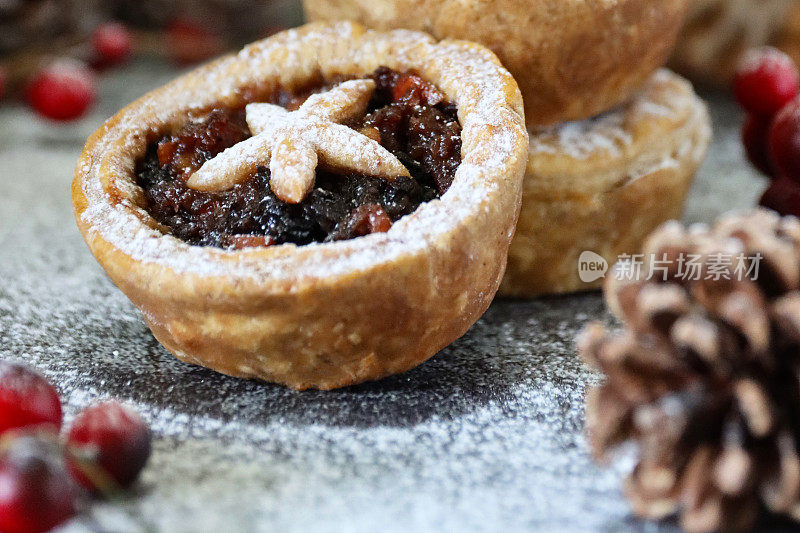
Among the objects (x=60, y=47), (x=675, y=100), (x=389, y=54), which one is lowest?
(x=60, y=47)

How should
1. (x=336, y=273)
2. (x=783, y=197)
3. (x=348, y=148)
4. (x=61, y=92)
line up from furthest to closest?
(x=61, y=92) < (x=783, y=197) < (x=348, y=148) < (x=336, y=273)

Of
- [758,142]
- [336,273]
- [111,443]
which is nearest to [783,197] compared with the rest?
[758,142]

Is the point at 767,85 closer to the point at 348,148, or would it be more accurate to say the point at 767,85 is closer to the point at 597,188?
the point at 597,188

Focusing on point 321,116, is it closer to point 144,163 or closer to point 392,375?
point 144,163

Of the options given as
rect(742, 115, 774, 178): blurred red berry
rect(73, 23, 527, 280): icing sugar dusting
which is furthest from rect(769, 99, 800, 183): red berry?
rect(73, 23, 527, 280): icing sugar dusting

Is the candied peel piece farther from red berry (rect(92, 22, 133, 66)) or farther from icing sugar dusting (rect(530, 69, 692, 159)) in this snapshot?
red berry (rect(92, 22, 133, 66))

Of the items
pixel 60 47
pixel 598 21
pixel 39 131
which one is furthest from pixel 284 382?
pixel 60 47

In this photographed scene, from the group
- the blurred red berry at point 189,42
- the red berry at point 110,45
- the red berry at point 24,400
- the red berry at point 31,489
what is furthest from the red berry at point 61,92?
the red berry at point 31,489
